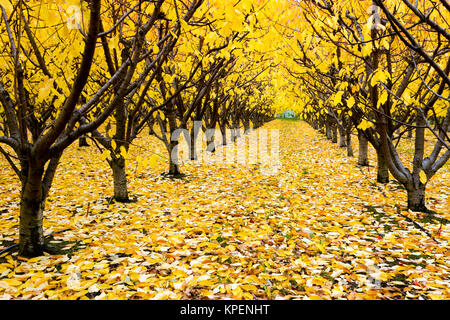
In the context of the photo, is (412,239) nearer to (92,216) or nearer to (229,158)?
(92,216)

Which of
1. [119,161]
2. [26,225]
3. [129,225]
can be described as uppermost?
[119,161]

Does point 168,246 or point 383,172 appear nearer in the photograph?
point 168,246

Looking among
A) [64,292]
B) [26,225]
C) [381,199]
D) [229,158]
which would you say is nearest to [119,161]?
[26,225]

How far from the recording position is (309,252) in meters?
3.93

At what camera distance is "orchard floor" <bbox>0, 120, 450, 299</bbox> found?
3027mm

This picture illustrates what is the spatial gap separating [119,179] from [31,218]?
2579 mm

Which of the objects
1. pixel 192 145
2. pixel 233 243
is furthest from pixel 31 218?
pixel 192 145

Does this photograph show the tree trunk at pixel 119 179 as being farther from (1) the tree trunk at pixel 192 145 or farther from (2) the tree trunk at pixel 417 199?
(2) the tree trunk at pixel 417 199

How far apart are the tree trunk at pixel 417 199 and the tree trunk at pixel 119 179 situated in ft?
19.7

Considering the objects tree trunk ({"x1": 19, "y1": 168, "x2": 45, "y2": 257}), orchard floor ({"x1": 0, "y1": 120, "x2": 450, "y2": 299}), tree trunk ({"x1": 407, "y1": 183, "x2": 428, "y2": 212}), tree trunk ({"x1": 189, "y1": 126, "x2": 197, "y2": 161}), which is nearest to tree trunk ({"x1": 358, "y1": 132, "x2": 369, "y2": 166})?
orchard floor ({"x1": 0, "y1": 120, "x2": 450, "y2": 299})

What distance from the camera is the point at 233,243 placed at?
4.24 m

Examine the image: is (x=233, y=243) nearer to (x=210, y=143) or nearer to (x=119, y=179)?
(x=119, y=179)

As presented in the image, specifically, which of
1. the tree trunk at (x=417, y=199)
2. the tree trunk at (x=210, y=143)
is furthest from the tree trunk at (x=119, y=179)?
the tree trunk at (x=210, y=143)
